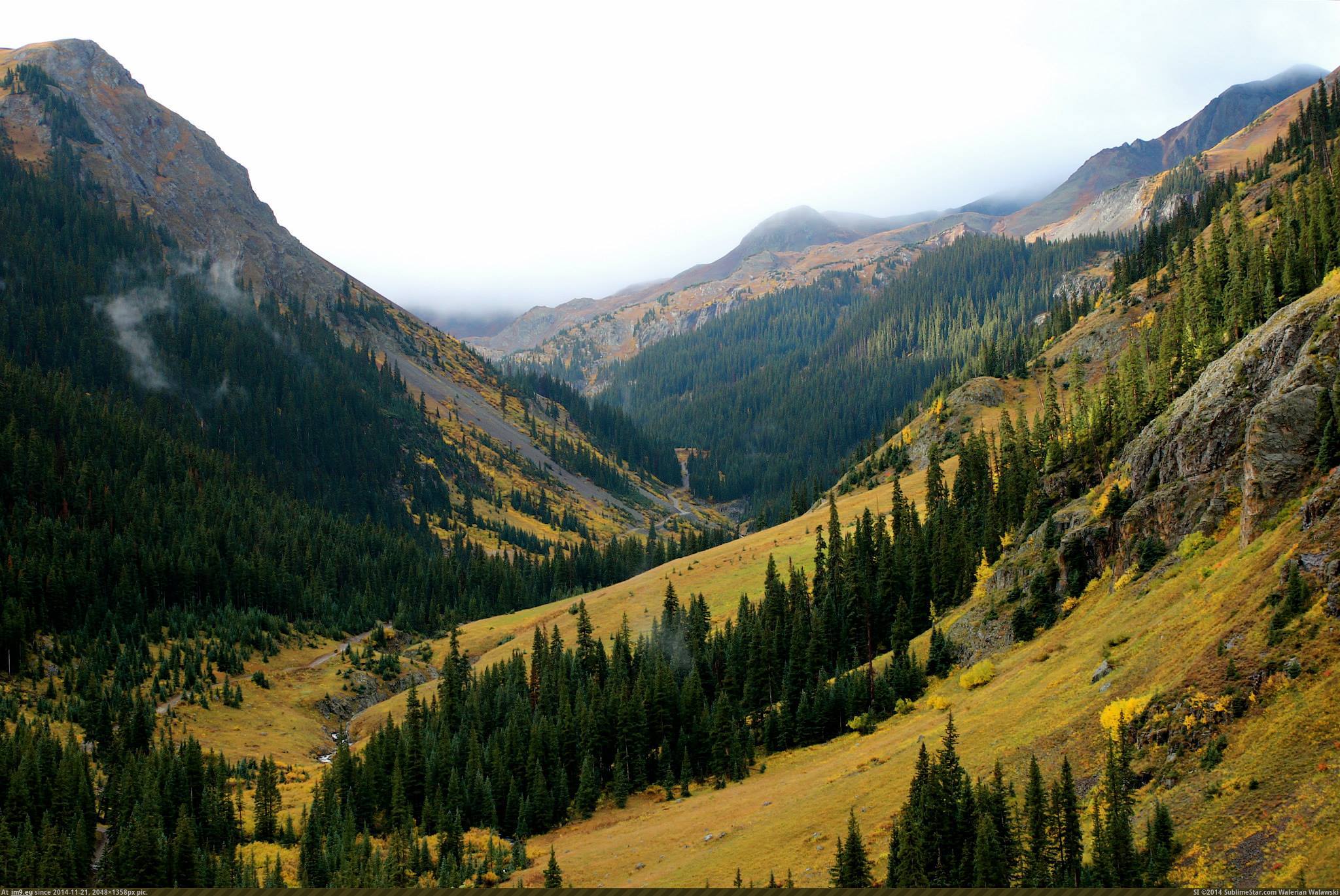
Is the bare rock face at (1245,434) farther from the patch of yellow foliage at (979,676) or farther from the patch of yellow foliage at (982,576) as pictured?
the patch of yellow foliage at (982,576)

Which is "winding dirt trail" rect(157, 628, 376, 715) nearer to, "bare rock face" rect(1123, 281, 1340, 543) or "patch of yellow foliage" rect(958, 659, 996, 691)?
"patch of yellow foliage" rect(958, 659, 996, 691)

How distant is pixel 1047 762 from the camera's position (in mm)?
46000

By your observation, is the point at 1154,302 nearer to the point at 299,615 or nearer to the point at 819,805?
the point at 819,805

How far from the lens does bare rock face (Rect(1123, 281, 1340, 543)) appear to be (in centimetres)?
4766

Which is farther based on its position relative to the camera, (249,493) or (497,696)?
(249,493)

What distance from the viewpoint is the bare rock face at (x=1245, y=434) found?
47.7 metres

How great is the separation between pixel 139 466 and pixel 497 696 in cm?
11859

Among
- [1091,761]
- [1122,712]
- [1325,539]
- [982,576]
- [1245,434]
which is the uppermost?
[1245,434]

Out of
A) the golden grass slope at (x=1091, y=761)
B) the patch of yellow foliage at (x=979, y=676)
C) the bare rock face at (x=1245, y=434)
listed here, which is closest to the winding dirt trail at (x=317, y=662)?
the golden grass slope at (x=1091, y=761)

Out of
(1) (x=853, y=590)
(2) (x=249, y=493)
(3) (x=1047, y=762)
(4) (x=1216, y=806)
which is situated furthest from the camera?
(2) (x=249, y=493)

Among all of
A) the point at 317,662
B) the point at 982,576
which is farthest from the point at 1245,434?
the point at 317,662

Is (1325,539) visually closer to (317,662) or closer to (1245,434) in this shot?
(1245,434)

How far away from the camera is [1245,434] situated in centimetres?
5528

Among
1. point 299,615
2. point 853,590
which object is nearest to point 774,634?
point 853,590
